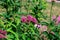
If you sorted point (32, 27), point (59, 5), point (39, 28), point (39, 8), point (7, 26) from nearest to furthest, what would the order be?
point (7, 26), point (32, 27), point (39, 28), point (39, 8), point (59, 5)

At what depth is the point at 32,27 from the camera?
415 cm

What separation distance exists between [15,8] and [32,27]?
38 centimetres

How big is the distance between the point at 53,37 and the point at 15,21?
0.57 m

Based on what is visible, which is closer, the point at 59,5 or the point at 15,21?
the point at 15,21

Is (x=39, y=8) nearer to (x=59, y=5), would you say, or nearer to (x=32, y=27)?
(x=32, y=27)

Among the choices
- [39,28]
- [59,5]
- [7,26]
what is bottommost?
[59,5]

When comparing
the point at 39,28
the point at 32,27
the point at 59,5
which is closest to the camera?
the point at 32,27

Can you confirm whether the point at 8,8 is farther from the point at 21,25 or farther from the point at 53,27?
the point at 53,27

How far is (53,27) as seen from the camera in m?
4.04

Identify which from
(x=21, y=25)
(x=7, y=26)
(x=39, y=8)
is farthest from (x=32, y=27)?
(x=39, y=8)

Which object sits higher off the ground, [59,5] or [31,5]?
[31,5]

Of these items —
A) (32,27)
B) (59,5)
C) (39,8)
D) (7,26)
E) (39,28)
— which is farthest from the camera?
(59,5)

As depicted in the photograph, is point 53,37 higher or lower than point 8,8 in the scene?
lower

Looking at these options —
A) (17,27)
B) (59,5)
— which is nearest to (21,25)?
(17,27)
